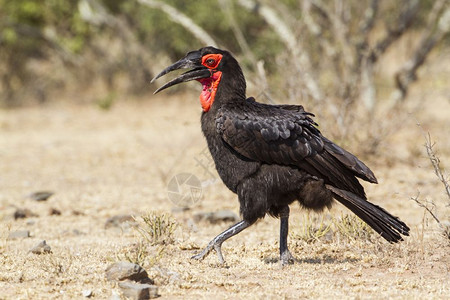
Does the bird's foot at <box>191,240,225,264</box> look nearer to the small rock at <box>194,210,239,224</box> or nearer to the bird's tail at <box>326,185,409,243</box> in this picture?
the bird's tail at <box>326,185,409,243</box>

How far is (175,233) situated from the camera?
623 centimetres

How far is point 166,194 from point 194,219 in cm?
158

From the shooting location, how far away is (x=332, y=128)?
8984 millimetres

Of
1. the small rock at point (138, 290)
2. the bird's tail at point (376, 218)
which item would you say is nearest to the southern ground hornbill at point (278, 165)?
the bird's tail at point (376, 218)

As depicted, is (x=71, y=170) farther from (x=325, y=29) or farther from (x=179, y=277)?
(x=179, y=277)

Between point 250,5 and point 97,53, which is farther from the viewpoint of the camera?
point 97,53

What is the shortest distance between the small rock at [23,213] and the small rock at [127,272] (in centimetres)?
310

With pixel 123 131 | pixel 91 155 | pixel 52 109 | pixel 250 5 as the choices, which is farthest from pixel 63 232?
pixel 52 109

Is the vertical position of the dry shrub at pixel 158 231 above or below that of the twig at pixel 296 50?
below

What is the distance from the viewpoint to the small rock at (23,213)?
23.4 ft

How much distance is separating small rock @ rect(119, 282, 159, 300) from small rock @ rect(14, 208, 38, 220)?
333 centimetres

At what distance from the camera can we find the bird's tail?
485 cm

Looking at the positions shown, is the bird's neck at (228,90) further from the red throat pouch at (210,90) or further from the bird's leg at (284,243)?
the bird's leg at (284,243)

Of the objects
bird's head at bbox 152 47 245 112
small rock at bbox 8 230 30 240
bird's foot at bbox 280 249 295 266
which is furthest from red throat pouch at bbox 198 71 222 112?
small rock at bbox 8 230 30 240
